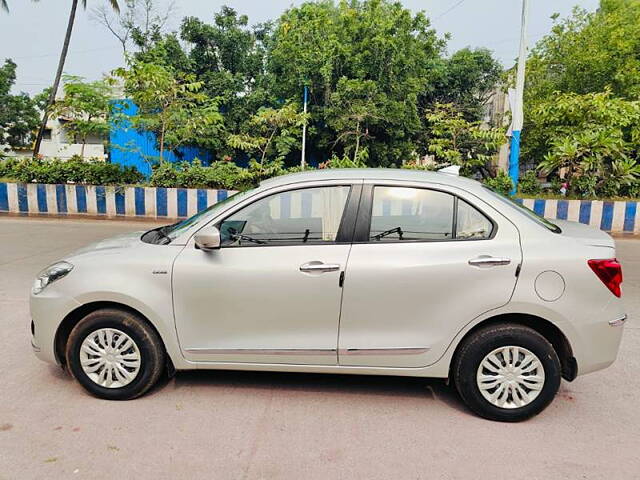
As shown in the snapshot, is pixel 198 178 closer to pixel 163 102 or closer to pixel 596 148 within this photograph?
pixel 163 102

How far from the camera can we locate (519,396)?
310 cm

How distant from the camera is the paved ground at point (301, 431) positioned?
2623 mm

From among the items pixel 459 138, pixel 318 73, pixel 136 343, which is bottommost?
pixel 136 343

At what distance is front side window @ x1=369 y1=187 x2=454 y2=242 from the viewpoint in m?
3.20

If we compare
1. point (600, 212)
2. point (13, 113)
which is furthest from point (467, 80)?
point (13, 113)

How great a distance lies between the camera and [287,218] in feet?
10.9

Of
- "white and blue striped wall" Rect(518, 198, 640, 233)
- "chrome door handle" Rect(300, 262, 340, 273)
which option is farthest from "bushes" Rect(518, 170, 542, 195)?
"chrome door handle" Rect(300, 262, 340, 273)

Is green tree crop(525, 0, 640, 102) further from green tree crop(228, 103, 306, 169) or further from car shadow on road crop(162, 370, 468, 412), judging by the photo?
car shadow on road crop(162, 370, 468, 412)

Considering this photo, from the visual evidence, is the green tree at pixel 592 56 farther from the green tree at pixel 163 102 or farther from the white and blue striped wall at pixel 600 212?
the green tree at pixel 163 102

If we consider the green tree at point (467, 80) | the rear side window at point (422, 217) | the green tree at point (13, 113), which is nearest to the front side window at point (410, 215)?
the rear side window at point (422, 217)

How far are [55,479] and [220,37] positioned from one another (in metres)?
19.3

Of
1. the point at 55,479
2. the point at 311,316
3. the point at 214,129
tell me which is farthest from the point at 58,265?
the point at 214,129

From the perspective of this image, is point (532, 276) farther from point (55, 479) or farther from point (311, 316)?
point (55, 479)

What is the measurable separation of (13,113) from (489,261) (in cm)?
Result: 4910
